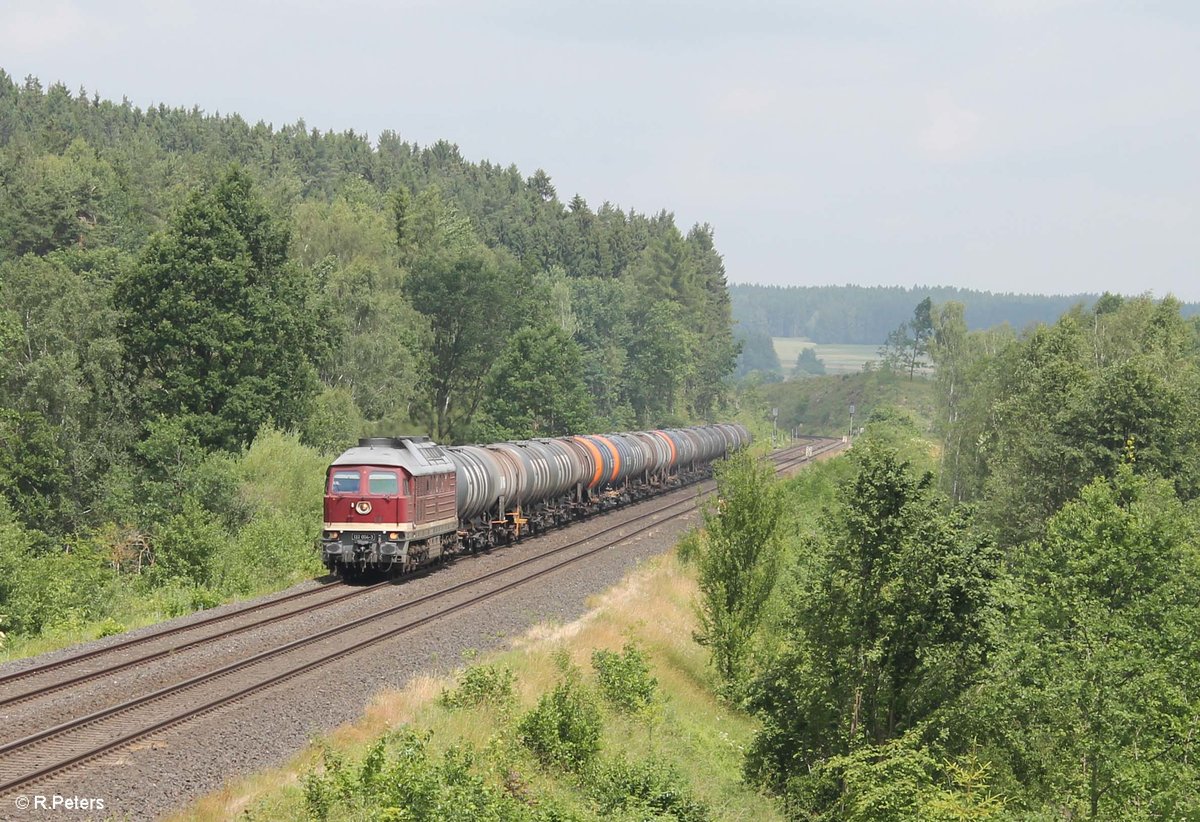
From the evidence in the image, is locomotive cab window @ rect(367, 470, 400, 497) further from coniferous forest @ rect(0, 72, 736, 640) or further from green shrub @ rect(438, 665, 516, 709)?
green shrub @ rect(438, 665, 516, 709)

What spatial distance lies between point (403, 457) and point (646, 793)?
17783 mm

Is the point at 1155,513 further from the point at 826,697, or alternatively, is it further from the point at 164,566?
the point at 164,566

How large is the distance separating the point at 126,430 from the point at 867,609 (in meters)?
46.5

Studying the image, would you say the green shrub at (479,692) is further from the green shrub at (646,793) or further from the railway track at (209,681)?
the railway track at (209,681)

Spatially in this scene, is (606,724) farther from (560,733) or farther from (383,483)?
(383,483)

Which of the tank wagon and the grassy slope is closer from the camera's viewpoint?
the grassy slope

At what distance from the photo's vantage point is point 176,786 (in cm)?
1439

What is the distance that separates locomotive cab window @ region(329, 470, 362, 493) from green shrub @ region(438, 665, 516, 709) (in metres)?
12.8

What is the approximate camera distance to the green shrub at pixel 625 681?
21531 mm

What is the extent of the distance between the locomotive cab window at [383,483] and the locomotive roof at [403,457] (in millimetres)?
300

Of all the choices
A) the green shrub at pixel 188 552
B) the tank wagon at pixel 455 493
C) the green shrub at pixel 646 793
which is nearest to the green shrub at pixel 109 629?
the tank wagon at pixel 455 493

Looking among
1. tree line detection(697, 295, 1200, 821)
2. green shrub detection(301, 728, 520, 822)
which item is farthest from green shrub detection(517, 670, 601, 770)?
tree line detection(697, 295, 1200, 821)

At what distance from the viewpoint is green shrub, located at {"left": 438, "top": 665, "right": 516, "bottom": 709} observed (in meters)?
19.2

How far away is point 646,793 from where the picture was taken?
16422mm
